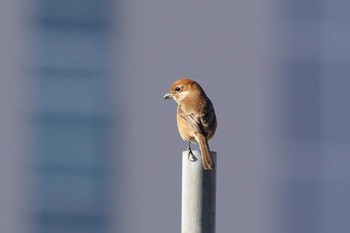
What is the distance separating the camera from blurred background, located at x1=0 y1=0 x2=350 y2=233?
1506 centimetres

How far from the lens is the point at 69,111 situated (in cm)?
1555

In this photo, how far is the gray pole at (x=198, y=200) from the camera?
715 centimetres

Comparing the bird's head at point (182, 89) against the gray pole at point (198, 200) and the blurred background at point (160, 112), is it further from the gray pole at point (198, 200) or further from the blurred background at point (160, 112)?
the blurred background at point (160, 112)

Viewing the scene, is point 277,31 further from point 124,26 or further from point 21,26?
point 21,26

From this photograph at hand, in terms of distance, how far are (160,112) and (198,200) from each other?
25.8ft

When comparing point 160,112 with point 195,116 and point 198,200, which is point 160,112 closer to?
point 195,116

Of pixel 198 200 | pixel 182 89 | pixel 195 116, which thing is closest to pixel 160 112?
pixel 182 89

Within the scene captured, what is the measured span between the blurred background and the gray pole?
7.35 metres

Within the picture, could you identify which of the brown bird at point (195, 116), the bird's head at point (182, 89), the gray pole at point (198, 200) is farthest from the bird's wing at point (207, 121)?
the gray pole at point (198, 200)

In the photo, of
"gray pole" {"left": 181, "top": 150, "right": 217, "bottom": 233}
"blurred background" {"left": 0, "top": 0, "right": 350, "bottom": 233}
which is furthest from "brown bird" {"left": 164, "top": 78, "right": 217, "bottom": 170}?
"blurred background" {"left": 0, "top": 0, "right": 350, "bottom": 233}

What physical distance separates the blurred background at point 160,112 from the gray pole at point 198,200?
7.35m

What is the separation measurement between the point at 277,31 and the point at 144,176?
6.34 feet

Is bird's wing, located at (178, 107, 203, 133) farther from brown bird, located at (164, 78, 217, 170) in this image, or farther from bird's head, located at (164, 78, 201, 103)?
bird's head, located at (164, 78, 201, 103)

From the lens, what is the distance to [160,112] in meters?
15.0
